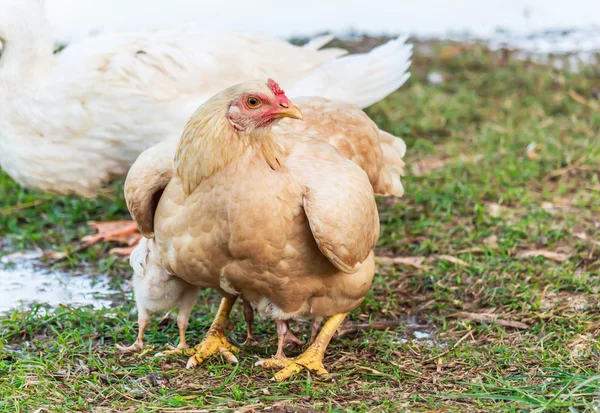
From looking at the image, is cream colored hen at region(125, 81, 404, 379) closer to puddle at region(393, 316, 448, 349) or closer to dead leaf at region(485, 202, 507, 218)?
puddle at region(393, 316, 448, 349)

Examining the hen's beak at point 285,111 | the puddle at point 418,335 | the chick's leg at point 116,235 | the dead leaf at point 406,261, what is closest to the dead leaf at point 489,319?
the puddle at point 418,335

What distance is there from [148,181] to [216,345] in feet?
2.74

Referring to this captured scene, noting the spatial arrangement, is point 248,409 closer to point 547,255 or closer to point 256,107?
point 256,107

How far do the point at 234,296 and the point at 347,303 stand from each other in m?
0.53

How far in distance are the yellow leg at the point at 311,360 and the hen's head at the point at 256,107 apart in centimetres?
104

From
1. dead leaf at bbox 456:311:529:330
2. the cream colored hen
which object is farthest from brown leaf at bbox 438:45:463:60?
the cream colored hen

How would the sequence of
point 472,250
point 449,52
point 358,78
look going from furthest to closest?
point 449,52, point 358,78, point 472,250

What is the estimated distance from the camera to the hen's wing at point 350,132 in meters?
3.91

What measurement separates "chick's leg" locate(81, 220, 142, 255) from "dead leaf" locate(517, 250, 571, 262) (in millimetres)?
2336

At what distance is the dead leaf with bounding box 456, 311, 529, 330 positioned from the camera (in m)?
3.97

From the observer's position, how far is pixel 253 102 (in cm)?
318

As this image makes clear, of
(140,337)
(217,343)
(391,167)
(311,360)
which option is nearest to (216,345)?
(217,343)

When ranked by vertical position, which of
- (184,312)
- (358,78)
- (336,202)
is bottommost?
(184,312)

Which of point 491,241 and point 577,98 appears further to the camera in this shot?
point 577,98
